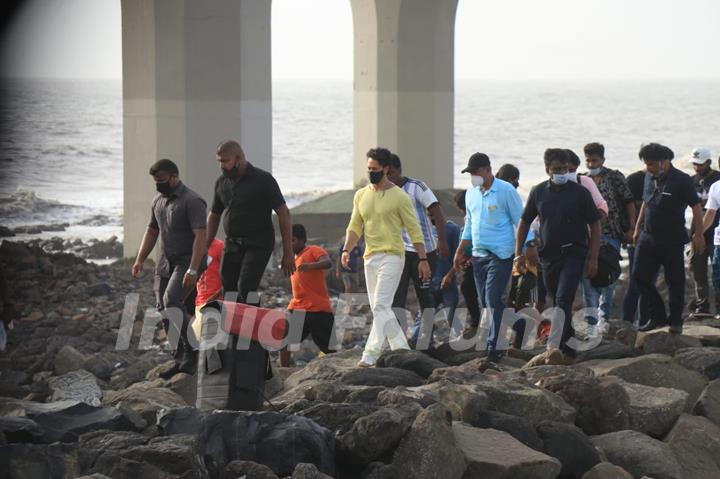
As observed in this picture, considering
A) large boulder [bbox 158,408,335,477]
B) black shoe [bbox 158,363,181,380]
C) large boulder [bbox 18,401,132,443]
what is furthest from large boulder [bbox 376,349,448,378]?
large boulder [bbox 18,401,132,443]

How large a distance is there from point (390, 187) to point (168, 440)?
3.49 metres

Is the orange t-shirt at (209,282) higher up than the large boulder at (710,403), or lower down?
higher up

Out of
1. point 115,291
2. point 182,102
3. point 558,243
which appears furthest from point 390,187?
point 182,102

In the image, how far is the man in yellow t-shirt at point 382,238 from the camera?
10.9 metres

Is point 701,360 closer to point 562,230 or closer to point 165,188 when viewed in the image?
point 562,230

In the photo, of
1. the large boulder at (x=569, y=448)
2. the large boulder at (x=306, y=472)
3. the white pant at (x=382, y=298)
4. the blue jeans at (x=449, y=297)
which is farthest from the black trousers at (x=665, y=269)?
the large boulder at (x=306, y=472)

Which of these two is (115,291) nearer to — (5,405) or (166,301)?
(166,301)

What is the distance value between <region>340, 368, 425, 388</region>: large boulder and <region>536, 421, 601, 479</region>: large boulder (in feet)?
4.23

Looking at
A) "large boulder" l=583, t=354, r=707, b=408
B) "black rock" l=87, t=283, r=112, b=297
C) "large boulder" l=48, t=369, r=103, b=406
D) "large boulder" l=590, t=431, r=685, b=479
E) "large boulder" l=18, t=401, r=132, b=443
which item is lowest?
"black rock" l=87, t=283, r=112, b=297

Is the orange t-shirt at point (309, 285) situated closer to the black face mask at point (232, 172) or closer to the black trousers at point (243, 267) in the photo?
the black trousers at point (243, 267)

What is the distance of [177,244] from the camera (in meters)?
11.0

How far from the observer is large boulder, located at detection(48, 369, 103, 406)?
445 inches

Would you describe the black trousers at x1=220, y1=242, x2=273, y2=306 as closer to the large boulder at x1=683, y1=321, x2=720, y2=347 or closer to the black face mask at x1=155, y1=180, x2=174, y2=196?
the black face mask at x1=155, y1=180, x2=174, y2=196

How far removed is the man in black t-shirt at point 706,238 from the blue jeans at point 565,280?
101 inches
